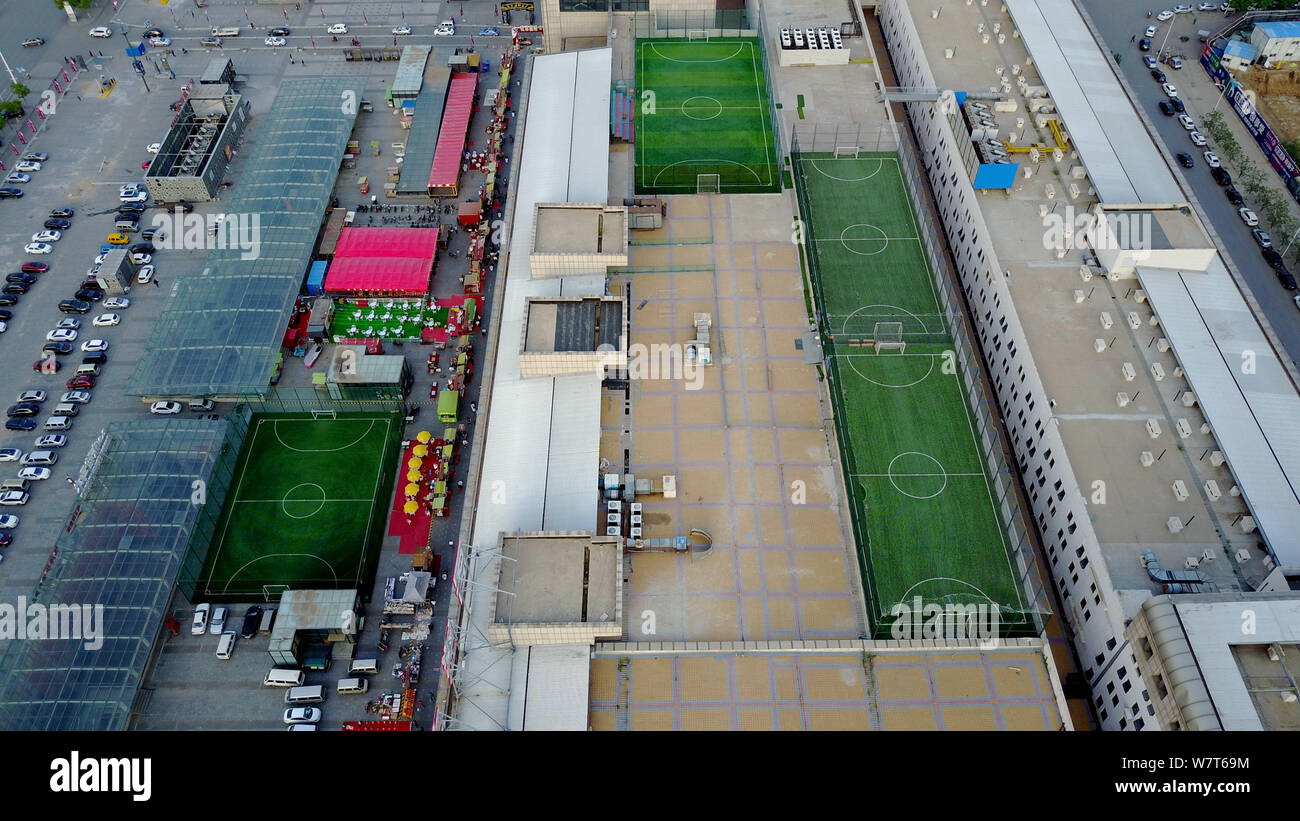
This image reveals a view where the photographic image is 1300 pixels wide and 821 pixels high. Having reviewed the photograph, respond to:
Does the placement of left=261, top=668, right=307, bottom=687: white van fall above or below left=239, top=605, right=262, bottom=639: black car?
below


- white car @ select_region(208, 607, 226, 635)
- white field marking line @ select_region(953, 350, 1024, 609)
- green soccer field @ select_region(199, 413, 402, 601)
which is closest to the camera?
white field marking line @ select_region(953, 350, 1024, 609)

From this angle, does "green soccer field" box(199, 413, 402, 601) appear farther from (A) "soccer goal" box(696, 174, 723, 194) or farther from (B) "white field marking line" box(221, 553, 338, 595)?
(A) "soccer goal" box(696, 174, 723, 194)

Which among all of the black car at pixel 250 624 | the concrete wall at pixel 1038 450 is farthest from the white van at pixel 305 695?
the concrete wall at pixel 1038 450

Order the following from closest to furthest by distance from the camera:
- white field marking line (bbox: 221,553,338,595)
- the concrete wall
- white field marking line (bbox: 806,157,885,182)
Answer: the concrete wall < white field marking line (bbox: 221,553,338,595) < white field marking line (bbox: 806,157,885,182)

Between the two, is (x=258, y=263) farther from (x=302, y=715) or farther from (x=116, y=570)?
(x=302, y=715)

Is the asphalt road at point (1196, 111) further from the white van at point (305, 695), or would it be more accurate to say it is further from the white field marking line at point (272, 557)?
the white van at point (305, 695)

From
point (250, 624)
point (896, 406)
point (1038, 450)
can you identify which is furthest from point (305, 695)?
point (1038, 450)

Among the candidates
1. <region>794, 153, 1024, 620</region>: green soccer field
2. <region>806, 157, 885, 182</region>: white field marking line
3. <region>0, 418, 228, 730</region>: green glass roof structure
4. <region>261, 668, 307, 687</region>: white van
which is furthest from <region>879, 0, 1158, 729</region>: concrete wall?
<region>0, 418, 228, 730</region>: green glass roof structure
